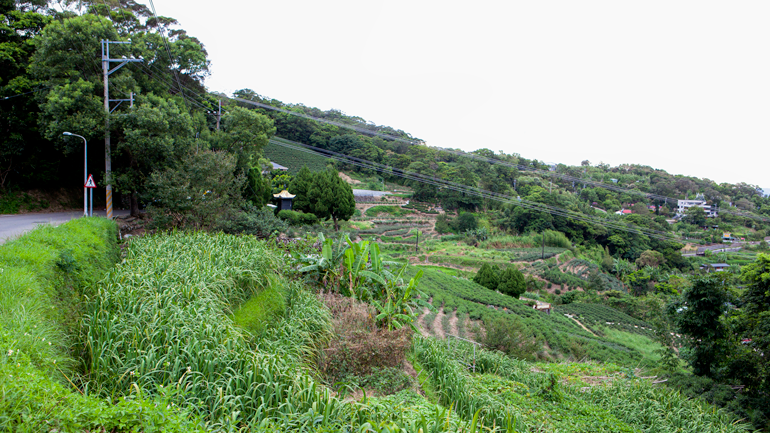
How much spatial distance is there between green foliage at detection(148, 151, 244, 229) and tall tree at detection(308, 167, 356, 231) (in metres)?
18.4

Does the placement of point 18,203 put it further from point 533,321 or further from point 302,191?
point 533,321

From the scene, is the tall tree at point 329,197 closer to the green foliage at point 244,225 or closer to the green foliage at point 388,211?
the green foliage at point 244,225

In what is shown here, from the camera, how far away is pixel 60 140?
1476 cm

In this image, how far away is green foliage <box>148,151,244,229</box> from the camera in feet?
39.4

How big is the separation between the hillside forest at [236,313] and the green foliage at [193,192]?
7cm

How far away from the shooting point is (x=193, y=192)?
12.2 m

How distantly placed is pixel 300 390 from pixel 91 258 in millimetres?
5518

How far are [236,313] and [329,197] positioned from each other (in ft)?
85.8

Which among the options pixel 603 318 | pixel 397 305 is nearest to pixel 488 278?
pixel 603 318

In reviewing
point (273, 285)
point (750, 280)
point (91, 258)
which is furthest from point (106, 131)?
point (750, 280)

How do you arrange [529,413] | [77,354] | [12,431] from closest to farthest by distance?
[12,431], [77,354], [529,413]

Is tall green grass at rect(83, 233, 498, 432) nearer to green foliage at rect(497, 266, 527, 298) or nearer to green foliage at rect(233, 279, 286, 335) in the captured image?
green foliage at rect(233, 279, 286, 335)

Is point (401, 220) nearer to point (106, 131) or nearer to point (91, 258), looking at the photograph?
point (106, 131)

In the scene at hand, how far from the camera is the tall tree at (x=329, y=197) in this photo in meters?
32.0
